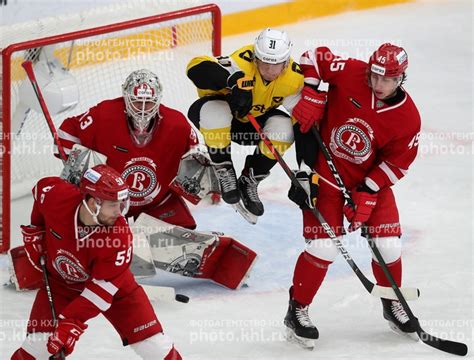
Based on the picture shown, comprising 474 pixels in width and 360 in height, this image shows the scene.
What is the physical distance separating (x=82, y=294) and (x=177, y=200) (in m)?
1.48

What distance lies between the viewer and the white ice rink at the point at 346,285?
4.82 m

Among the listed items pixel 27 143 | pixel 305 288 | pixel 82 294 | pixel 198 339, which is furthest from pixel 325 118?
pixel 27 143

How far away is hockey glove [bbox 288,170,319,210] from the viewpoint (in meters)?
4.76

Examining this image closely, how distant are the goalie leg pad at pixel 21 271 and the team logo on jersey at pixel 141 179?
0.51 metres

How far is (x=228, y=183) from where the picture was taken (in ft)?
16.6

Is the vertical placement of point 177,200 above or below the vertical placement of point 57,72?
below

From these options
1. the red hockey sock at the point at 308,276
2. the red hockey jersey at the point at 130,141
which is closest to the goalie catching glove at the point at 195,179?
the red hockey jersey at the point at 130,141

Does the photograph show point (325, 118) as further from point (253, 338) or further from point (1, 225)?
point (1, 225)

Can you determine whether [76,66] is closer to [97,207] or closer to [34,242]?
[34,242]

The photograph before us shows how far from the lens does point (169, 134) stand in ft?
16.8

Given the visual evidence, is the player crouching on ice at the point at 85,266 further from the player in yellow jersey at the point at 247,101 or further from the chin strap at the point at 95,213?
the player in yellow jersey at the point at 247,101

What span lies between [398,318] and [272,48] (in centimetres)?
119

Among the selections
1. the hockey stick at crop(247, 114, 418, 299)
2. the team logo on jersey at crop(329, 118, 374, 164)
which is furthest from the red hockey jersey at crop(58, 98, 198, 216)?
the team logo on jersey at crop(329, 118, 374, 164)

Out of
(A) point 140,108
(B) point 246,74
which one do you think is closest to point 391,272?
(B) point 246,74
